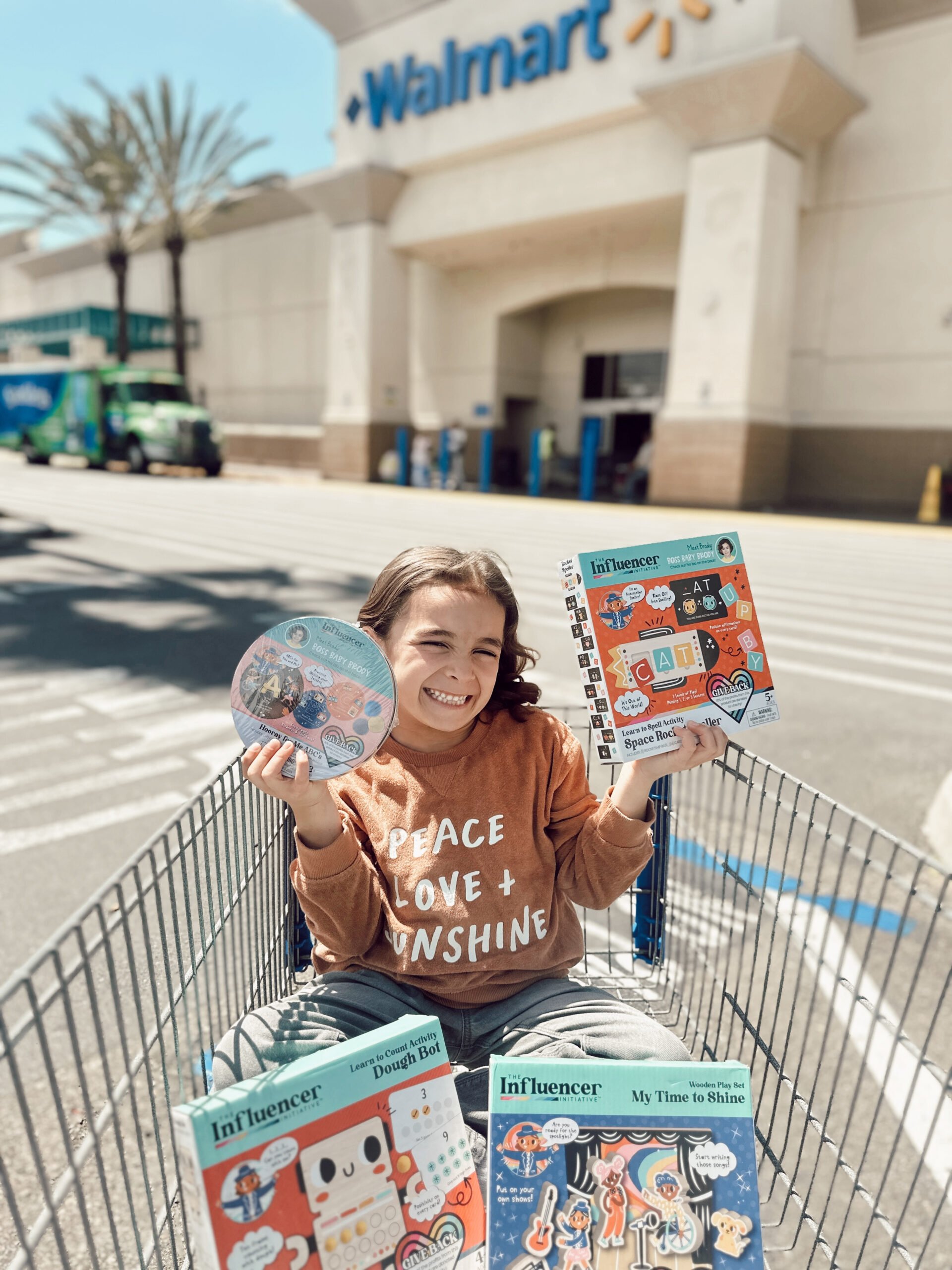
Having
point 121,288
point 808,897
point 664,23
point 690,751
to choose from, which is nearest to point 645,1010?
point 690,751

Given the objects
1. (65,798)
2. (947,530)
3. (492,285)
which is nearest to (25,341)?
(492,285)

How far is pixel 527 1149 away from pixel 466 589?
104 centimetres

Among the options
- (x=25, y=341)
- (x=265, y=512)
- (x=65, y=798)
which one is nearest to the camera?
(x=65, y=798)

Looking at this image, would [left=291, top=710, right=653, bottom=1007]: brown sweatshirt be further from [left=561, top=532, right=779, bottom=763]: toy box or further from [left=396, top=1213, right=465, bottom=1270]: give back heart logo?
[left=396, top=1213, right=465, bottom=1270]: give back heart logo

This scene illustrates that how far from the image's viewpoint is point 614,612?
175 centimetres

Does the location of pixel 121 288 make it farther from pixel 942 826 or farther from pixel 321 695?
pixel 321 695

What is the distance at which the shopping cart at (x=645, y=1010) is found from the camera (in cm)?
134

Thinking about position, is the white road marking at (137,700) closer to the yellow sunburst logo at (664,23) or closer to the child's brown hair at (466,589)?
the child's brown hair at (466,589)

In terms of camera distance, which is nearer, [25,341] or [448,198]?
[448,198]

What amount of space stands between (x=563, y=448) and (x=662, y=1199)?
26.1 meters

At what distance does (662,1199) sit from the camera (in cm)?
137

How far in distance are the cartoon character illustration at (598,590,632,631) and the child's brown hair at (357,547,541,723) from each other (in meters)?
0.27

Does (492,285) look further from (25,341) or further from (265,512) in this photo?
(25,341)

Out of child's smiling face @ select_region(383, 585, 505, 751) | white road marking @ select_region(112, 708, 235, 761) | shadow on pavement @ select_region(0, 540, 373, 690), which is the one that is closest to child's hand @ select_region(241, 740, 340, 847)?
child's smiling face @ select_region(383, 585, 505, 751)
